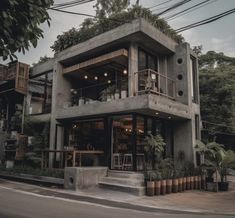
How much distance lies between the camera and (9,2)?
463 cm

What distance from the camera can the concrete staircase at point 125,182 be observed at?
10.8m

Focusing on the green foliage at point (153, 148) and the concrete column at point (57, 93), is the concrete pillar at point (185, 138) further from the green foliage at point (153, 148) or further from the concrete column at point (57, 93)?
the concrete column at point (57, 93)

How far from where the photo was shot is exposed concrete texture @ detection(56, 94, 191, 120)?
37.8 ft

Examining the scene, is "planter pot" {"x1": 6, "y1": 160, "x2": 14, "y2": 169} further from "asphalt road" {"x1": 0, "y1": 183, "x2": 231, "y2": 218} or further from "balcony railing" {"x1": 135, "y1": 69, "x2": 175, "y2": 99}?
"balcony railing" {"x1": 135, "y1": 69, "x2": 175, "y2": 99}

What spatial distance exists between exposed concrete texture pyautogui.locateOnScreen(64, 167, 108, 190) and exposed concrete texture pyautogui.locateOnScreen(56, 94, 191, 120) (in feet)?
9.05

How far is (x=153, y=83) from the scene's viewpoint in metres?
12.8

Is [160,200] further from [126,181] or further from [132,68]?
[132,68]

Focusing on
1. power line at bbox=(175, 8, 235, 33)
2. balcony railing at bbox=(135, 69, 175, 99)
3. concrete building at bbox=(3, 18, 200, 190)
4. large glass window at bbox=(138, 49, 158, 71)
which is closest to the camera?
power line at bbox=(175, 8, 235, 33)

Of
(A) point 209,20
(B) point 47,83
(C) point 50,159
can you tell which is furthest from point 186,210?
(B) point 47,83

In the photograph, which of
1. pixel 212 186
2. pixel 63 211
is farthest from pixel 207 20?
pixel 212 186

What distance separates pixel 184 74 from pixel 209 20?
5.81m

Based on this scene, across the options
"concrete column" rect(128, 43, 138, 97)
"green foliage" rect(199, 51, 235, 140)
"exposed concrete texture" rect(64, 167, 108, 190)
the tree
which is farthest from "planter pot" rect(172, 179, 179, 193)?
"green foliage" rect(199, 51, 235, 140)

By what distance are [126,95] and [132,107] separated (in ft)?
4.06

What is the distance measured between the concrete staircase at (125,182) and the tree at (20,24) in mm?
7190
